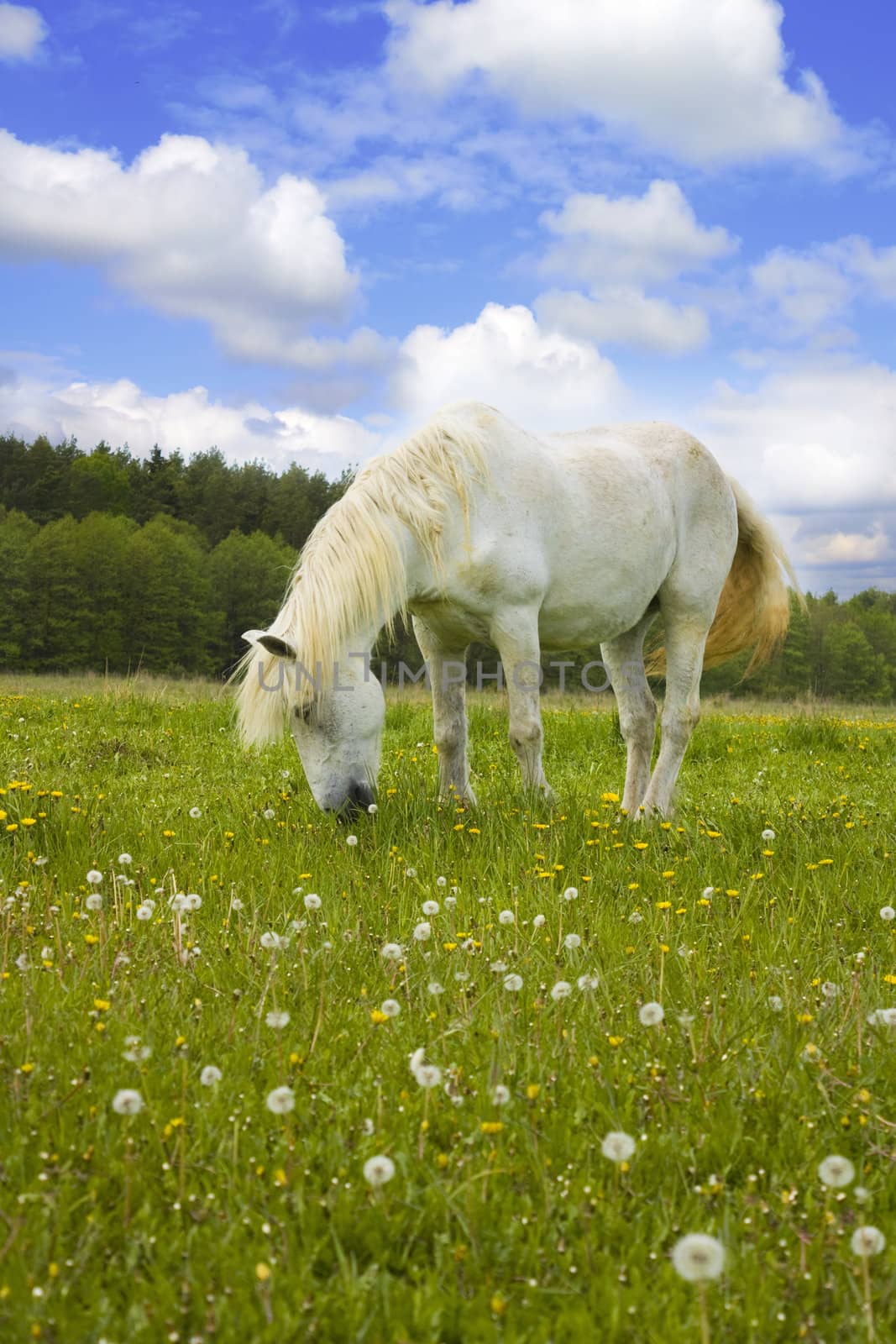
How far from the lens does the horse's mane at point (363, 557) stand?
5.17 metres

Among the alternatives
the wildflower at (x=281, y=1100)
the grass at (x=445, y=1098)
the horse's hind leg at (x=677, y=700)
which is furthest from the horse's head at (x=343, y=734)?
the wildflower at (x=281, y=1100)

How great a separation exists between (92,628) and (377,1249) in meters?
65.6

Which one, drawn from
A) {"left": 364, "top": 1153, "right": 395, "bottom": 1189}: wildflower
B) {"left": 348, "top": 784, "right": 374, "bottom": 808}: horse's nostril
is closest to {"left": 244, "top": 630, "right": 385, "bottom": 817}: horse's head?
{"left": 348, "top": 784, "right": 374, "bottom": 808}: horse's nostril

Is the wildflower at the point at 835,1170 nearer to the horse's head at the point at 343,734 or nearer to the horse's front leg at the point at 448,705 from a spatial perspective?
the horse's head at the point at 343,734

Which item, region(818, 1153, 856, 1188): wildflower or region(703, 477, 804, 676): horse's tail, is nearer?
region(818, 1153, 856, 1188): wildflower

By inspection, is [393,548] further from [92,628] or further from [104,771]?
[92,628]

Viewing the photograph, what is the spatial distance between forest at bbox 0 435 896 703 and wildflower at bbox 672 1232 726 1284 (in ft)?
148

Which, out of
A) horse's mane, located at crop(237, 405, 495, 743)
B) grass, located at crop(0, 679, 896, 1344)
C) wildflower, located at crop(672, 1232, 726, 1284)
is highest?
horse's mane, located at crop(237, 405, 495, 743)

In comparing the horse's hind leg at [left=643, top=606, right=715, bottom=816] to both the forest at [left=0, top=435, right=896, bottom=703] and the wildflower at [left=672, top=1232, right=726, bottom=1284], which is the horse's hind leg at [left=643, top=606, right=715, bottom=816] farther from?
the forest at [left=0, top=435, right=896, bottom=703]

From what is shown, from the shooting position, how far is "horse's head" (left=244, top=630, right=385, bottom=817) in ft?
17.3

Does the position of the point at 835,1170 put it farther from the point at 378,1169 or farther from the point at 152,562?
the point at 152,562

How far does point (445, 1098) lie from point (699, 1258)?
1036 millimetres

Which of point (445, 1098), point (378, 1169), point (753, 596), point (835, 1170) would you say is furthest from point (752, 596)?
point (378, 1169)

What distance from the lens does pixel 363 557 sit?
5.35 meters
